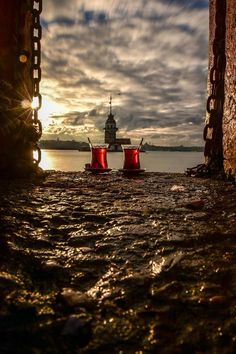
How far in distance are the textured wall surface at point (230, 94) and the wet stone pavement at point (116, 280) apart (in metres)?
1.67

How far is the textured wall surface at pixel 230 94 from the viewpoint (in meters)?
3.89

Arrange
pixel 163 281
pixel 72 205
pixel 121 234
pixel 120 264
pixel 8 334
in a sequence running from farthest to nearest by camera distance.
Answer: pixel 72 205
pixel 121 234
pixel 120 264
pixel 163 281
pixel 8 334

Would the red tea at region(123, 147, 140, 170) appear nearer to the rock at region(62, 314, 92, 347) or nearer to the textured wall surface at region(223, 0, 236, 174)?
the textured wall surface at region(223, 0, 236, 174)

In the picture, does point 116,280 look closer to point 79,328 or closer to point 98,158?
point 79,328

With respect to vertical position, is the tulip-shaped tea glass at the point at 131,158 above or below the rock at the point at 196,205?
above

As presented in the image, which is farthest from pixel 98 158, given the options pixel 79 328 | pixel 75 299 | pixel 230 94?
pixel 79 328

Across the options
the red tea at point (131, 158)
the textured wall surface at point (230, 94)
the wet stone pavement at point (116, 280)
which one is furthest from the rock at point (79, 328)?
the red tea at point (131, 158)

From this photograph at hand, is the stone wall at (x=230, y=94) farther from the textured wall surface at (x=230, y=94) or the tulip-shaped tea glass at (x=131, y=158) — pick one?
the tulip-shaped tea glass at (x=131, y=158)

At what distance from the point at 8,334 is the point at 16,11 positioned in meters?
4.09

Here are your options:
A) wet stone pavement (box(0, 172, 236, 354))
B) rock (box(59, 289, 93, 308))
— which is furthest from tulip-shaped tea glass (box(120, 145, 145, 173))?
rock (box(59, 289, 93, 308))

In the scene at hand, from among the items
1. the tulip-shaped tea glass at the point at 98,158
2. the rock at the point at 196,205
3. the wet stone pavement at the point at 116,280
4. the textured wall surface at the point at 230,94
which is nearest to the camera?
the wet stone pavement at the point at 116,280

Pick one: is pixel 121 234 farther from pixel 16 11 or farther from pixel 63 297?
pixel 16 11

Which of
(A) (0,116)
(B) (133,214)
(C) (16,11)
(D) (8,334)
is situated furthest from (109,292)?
(C) (16,11)

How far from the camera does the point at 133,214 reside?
2482mm
